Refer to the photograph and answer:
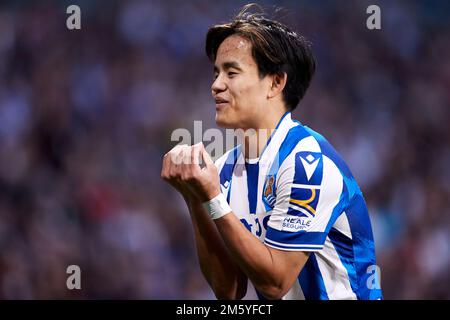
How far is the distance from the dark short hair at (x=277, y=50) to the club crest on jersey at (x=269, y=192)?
417 mm

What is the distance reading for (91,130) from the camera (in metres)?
5.75

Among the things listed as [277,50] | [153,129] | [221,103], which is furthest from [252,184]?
[153,129]

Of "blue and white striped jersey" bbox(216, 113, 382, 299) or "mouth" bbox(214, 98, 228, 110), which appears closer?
"blue and white striped jersey" bbox(216, 113, 382, 299)

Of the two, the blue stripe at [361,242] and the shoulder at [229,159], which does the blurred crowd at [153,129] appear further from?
the blue stripe at [361,242]

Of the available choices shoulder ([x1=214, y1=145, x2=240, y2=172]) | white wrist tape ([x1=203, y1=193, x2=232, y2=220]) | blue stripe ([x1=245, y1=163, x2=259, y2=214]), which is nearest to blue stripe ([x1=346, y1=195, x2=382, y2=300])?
blue stripe ([x1=245, y1=163, x2=259, y2=214])

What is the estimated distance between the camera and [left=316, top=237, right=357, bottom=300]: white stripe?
2775 mm

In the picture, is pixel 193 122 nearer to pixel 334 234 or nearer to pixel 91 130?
pixel 91 130

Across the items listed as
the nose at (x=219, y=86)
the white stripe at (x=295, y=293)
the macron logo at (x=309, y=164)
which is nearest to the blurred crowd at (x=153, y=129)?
the white stripe at (x=295, y=293)

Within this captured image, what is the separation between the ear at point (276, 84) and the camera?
3.01 metres

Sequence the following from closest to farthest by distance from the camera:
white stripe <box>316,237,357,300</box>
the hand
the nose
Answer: the hand, white stripe <box>316,237,357,300</box>, the nose

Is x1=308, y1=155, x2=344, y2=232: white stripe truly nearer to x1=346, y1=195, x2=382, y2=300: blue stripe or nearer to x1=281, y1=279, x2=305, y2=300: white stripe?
x1=346, y1=195, x2=382, y2=300: blue stripe

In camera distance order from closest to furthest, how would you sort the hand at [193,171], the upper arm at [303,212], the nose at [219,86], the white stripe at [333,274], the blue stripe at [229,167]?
the hand at [193,171]
the upper arm at [303,212]
the white stripe at [333,274]
the nose at [219,86]
the blue stripe at [229,167]

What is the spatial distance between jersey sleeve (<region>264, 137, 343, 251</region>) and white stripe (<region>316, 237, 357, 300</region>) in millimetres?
121
